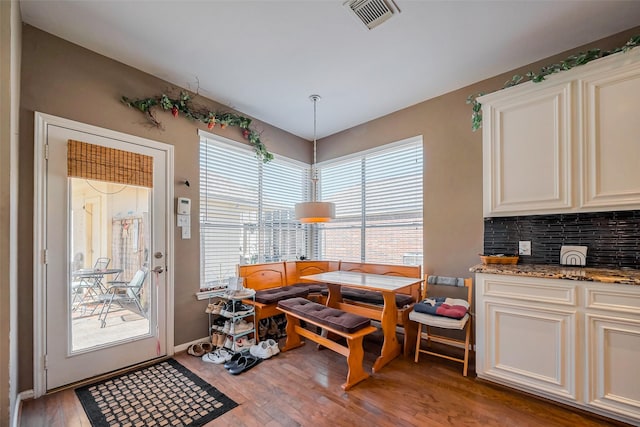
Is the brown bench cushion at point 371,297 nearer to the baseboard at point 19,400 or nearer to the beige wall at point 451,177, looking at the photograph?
the beige wall at point 451,177

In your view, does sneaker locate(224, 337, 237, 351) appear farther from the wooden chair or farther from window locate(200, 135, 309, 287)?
the wooden chair

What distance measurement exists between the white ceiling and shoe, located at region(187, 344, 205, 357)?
2.67 metres

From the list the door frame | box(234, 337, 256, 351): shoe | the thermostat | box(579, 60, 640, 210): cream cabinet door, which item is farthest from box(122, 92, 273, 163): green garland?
box(579, 60, 640, 210): cream cabinet door

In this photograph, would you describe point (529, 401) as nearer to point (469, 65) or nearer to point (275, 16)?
point (469, 65)

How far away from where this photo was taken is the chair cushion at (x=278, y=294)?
324 cm

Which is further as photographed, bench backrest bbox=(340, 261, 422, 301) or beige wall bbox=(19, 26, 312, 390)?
bench backrest bbox=(340, 261, 422, 301)

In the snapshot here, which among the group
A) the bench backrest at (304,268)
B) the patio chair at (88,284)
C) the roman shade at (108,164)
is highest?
the roman shade at (108,164)

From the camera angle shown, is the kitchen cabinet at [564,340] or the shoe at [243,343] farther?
the shoe at [243,343]

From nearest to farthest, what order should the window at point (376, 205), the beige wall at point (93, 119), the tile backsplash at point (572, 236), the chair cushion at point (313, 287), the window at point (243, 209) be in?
→ the beige wall at point (93, 119) → the tile backsplash at point (572, 236) → the window at point (243, 209) → the window at point (376, 205) → the chair cushion at point (313, 287)

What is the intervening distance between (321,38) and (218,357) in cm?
305

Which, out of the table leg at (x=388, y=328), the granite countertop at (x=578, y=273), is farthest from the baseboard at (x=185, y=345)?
the granite countertop at (x=578, y=273)

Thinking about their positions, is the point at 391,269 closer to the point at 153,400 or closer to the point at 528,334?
the point at 528,334

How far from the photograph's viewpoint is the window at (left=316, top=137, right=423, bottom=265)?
12.0 feet

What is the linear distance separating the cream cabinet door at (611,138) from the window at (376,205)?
1.59 meters
